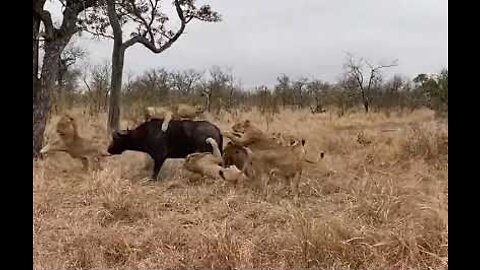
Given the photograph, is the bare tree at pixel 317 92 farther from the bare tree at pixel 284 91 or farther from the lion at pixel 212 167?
the lion at pixel 212 167

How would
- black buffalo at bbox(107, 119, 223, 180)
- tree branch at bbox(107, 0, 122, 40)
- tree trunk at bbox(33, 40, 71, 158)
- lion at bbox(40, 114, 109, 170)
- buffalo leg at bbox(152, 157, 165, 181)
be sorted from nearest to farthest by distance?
lion at bbox(40, 114, 109, 170)
buffalo leg at bbox(152, 157, 165, 181)
black buffalo at bbox(107, 119, 223, 180)
tree trunk at bbox(33, 40, 71, 158)
tree branch at bbox(107, 0, 122, 40)

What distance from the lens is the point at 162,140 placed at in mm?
7699

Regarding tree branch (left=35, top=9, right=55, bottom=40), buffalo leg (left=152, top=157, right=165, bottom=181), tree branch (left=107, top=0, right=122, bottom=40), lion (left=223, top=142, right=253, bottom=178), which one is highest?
tree branch (left=107, top=0, right=122, bottom=40)

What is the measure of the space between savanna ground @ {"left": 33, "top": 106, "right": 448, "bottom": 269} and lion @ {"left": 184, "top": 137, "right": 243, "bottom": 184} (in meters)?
0.13

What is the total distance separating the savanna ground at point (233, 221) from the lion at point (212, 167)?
0.13 metres

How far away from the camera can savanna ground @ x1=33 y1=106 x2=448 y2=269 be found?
354 centimetres

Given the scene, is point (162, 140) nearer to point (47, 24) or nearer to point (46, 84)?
point (46, 84)

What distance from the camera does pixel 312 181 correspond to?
6.74 metres

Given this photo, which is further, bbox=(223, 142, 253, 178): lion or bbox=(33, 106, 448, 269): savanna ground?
bbox=(223, 142, 253, 178): lion

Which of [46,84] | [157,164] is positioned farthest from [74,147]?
[46,84]

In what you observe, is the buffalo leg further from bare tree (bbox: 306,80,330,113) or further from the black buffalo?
bare tree (bbox: 306,80,330,113)

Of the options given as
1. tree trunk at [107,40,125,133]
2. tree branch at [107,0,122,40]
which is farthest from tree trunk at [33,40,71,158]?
tree trunk at [107,40,125,133]

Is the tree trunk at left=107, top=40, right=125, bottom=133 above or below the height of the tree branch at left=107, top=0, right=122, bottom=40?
below
